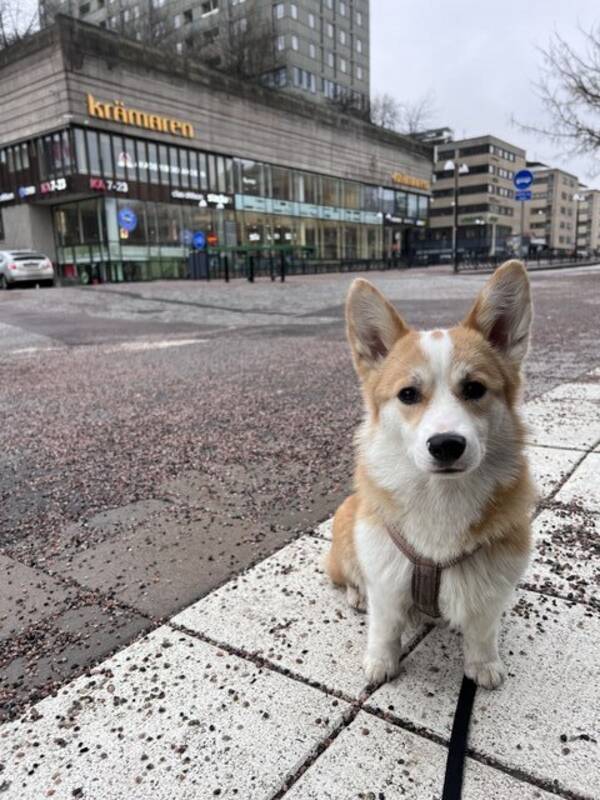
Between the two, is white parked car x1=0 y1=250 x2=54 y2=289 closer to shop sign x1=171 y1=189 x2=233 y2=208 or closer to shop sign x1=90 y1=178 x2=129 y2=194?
shop sign x1=90 y1=178 x2=129 y2=194

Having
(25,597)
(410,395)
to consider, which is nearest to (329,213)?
(25,597)

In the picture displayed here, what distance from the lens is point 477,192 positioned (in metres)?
105

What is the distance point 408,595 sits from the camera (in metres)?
2.03

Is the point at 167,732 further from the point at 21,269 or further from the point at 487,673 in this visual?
the point at 21,269

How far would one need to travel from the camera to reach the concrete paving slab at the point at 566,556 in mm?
2537

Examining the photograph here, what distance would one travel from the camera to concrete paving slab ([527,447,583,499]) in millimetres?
3608

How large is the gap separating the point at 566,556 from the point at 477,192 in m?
115

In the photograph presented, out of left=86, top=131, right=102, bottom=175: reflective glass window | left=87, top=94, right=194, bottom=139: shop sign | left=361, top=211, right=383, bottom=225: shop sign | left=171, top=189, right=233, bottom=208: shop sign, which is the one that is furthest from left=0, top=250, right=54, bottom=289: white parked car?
left=361, top=211, right=383, bottom=225: shop sign

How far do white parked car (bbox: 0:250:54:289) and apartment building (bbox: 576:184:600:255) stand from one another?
14135 centimetres

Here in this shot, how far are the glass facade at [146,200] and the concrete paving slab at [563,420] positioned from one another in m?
37.4

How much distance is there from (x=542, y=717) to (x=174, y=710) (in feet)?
4.02

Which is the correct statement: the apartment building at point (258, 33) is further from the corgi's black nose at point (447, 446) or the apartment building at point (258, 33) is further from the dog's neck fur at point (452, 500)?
the corgi's black nose at point (447, 446)

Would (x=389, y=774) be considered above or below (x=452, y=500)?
below

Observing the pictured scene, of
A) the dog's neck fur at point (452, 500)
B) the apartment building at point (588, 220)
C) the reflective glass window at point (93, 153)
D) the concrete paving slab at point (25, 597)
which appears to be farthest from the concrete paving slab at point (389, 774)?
the apartment building at point (588, 220)
